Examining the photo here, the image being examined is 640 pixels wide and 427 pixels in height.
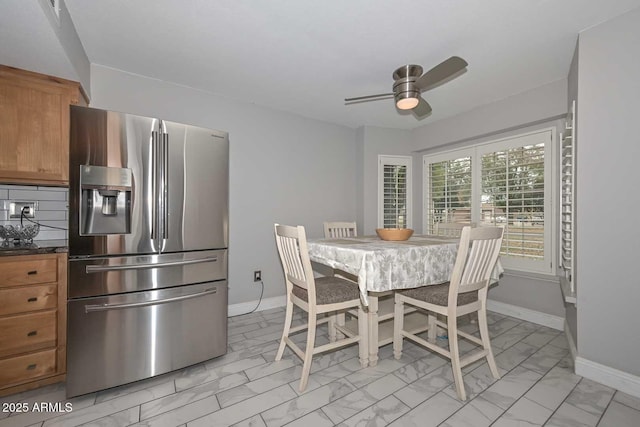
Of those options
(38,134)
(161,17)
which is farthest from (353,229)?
(38,134)

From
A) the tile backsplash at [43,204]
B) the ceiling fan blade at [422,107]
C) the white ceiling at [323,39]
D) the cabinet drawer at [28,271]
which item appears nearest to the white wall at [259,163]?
the white ceiling at [323,39]

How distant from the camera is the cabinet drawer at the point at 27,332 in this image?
1.68 m

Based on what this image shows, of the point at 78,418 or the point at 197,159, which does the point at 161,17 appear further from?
the point at 78,418

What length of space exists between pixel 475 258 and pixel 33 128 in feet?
10.1

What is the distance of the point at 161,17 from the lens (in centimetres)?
184

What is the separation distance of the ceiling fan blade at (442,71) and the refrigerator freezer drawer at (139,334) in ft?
7.06

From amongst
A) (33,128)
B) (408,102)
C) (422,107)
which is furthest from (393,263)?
(33,128)

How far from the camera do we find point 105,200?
5.91ft

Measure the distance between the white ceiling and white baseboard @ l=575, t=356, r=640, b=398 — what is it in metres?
2.29

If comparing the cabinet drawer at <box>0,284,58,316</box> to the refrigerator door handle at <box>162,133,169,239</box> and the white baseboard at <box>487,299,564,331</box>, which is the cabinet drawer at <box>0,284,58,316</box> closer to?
the refrigerator door handle at <box>162,133,169,239</box>

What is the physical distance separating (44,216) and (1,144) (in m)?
0.63

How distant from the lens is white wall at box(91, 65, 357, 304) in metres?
2.68

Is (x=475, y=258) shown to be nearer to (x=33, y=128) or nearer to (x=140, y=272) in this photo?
(x=140, y=272)

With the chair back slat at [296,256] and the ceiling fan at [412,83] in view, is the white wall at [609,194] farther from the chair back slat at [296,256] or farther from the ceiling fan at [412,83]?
the chair back slat at [296,256]
